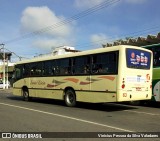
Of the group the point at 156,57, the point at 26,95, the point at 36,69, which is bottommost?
the point at 26,95

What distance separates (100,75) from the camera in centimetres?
1598

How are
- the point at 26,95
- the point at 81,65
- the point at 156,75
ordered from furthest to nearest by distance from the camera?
the point at 26,95, the point at 156,75, the point at 81,65

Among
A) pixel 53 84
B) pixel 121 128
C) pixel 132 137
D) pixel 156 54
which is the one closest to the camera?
pixel 132 137

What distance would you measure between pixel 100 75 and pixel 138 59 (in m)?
1.98

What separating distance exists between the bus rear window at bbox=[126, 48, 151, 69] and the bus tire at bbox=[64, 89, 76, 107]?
4.12m

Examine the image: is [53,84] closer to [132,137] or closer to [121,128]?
[121,128]

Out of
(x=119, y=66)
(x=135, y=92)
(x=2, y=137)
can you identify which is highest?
(x=119, y=66)

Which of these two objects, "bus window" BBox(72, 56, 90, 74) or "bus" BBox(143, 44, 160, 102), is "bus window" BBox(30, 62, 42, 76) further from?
"bus" BBox(143, 44, 160, 102)

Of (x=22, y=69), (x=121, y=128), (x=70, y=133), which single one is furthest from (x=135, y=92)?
(x=22, y=69)

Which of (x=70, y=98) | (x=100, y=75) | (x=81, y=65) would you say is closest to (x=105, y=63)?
(x=100, y=75)

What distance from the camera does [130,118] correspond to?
13.1 m

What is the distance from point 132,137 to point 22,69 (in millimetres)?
15535

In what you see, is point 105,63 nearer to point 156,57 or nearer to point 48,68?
point 156,57

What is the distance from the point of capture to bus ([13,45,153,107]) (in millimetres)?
15086
